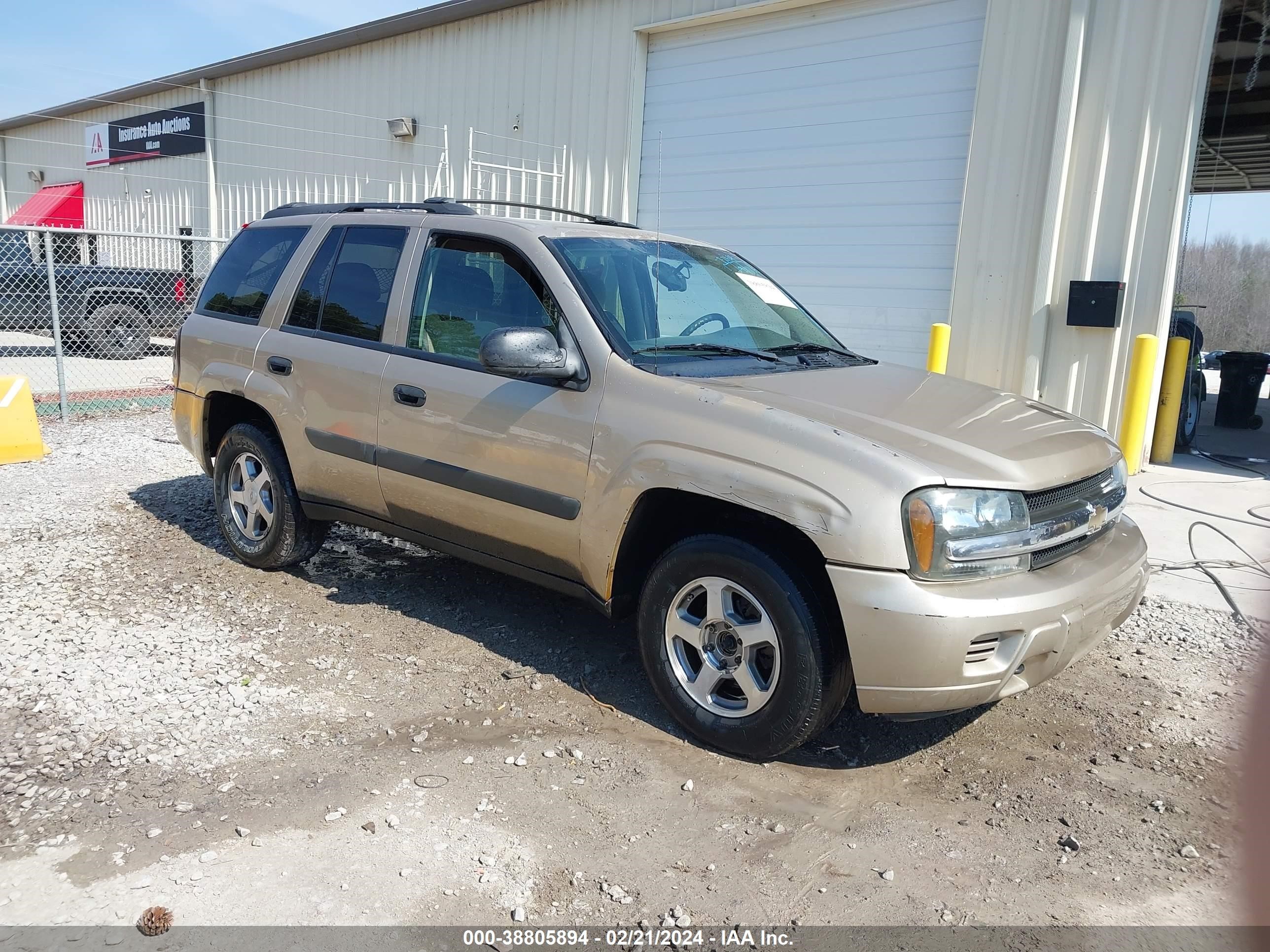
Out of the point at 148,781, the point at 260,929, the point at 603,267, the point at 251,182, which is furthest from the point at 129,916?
the point at 251,182

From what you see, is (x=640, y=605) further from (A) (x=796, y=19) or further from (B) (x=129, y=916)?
(A) (x=796, y=19)

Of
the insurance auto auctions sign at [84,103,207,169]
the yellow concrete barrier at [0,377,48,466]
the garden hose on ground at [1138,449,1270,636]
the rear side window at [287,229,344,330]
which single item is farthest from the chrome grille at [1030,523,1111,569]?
the insurance auto auctions sign at [84,103,207,169]

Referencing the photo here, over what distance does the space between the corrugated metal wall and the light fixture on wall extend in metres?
0.14

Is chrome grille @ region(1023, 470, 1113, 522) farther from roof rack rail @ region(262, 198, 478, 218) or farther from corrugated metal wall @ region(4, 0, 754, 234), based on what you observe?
corrugated metal wall @ region(4, 0, 754, 234)

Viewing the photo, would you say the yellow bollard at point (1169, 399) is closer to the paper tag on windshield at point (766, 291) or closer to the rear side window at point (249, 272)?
the paper tag on windshield at point (766, 291)

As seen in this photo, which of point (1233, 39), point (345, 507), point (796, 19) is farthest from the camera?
point (1233, 39)

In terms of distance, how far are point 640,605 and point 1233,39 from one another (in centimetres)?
1132

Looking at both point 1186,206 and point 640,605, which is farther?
point 1186,206

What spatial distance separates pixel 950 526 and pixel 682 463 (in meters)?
0.94

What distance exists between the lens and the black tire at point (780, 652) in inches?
126

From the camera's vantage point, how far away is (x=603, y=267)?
419cm

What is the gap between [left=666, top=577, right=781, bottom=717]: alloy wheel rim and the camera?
11.1 ft

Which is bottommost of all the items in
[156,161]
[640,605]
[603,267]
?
[640,605]

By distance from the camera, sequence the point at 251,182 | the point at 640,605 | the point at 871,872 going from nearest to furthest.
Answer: the point at 871,872 → the point at 640,605 → the point at 251,182
